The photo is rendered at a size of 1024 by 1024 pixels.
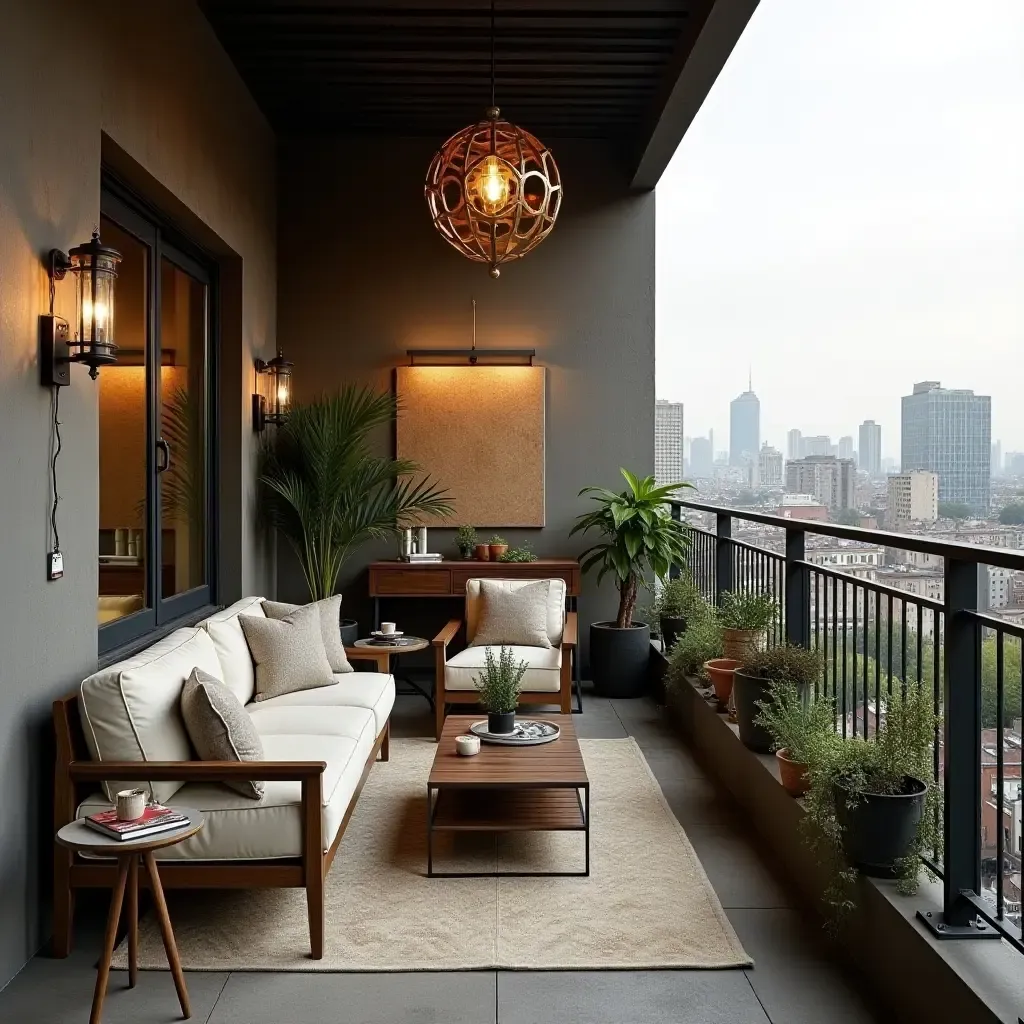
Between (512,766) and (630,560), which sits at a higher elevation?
(630,560)

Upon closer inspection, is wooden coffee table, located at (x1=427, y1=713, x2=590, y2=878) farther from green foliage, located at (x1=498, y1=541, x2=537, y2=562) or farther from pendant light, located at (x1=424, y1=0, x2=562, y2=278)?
green foliage, located at (x1=498, y1=541, x2=537, y2=562)

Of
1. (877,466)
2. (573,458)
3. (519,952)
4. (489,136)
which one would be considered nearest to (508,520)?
(573,458)

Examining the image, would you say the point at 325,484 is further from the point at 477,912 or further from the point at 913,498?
the point at 913,498

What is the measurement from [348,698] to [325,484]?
213 centimetres

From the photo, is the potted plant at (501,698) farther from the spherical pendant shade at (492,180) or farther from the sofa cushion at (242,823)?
the spherical pendant shade at (492,180)

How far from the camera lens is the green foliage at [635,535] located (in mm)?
6332

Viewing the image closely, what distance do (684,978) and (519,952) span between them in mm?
479

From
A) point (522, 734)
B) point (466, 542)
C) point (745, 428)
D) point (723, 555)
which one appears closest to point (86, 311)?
point (522, 734)

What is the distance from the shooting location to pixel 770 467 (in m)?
6.21

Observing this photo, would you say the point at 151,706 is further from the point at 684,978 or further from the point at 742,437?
the point at 742,437

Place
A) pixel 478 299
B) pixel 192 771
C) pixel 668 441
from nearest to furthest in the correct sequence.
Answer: pixel 192 771 → pixel 478 299 → pixel 668 441

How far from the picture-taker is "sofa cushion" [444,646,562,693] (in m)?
5.30

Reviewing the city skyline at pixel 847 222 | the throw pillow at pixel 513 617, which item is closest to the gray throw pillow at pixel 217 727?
the throw pillow at pixel 513 617

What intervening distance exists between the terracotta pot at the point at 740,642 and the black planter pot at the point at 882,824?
177 cm
